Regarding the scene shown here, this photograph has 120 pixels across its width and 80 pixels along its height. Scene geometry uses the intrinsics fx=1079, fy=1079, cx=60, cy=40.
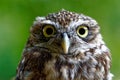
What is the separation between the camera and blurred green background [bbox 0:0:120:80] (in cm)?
921

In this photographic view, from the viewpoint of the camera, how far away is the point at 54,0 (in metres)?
9.82

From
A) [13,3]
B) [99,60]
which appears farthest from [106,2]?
[99,60]

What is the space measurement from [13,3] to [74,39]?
2216mm

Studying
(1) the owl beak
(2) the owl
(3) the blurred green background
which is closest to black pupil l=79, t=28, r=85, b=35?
(2) the owl

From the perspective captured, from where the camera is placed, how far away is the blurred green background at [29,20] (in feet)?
30.2

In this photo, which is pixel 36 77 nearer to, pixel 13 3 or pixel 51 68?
pixel 51 68

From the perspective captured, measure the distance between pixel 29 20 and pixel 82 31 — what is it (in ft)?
6.68

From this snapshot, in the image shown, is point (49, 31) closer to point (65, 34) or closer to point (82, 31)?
point (65, 34)

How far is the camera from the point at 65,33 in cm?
738

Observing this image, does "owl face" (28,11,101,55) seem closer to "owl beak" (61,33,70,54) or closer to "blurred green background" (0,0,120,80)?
"owl beak" (61,33,70,54)

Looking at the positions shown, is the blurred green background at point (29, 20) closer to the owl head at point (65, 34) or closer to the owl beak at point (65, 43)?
the owl head at point (65, 34)

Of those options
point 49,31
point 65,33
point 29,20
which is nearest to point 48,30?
point 49,31

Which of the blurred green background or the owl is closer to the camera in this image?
the owl

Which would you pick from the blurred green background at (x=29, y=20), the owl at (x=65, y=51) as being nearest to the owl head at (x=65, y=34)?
the owl at (x=65, y=51)
